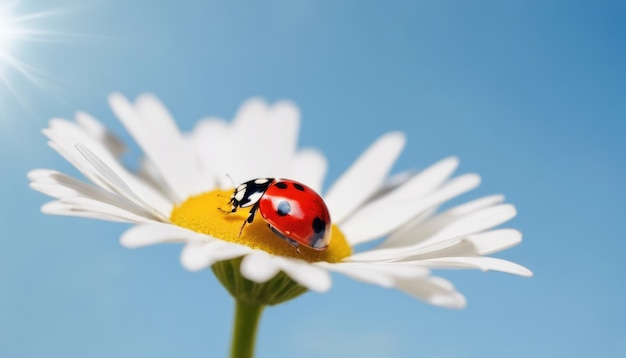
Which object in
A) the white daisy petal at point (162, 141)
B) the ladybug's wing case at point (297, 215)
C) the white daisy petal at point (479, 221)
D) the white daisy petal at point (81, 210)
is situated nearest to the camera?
the white daisy petal at point (81, 210)

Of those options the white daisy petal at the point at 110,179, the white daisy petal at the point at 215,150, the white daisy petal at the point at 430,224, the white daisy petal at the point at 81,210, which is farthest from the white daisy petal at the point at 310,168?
the white daisy petal at the point at 81,210

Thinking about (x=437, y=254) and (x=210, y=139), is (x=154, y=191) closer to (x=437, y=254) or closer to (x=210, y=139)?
(x=210, y=139)

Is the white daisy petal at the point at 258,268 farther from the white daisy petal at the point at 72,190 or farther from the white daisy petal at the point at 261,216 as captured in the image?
the white daisy petal at the point at 72,190

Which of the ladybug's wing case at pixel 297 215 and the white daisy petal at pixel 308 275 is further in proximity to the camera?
the ladybug's wing case at pixel 297 215

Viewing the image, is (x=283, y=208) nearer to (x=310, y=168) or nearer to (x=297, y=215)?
(x=297, y=215)

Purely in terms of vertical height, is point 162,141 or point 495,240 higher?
→ point 162,141

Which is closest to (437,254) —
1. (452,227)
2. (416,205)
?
(452,227)

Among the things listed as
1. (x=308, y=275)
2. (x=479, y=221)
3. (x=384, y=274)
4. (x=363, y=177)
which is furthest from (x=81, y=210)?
(x=363, y=177)

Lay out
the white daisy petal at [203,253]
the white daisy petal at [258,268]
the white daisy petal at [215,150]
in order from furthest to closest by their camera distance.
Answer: the white daisy petal at [215,150]
the white daisy petal at [258,268]
the white daisy petal at [203,253]
